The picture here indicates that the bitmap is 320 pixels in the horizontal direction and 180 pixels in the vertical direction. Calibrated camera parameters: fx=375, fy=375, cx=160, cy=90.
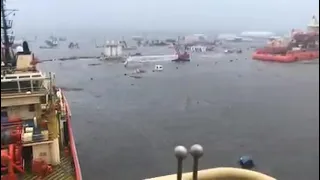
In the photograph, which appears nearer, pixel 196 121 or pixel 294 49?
pixel 196 121

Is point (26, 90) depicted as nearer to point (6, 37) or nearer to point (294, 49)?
point (6, 37)

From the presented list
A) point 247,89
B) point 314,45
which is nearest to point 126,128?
point 247,89

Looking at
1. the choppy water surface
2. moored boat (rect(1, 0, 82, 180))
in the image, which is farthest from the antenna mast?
the choppy water surface

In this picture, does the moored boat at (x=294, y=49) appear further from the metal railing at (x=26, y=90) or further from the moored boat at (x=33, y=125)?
the metal railing at (x=26, y=90)

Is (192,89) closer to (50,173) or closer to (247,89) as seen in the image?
(247,89)

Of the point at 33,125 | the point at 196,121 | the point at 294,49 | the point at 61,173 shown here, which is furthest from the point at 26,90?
the point at 294,49

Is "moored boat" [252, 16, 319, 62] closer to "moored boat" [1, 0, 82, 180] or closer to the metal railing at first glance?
"moored boat" [1, 0, 82, 180]
